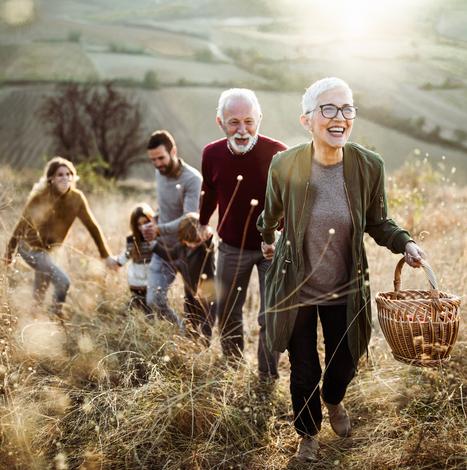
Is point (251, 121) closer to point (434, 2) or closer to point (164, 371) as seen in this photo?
point (164, 371)

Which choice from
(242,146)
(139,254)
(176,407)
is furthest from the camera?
(139,254)

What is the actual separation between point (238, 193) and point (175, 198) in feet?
3.45

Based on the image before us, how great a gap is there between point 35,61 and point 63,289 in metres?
23.6

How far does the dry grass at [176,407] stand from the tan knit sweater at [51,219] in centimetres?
84

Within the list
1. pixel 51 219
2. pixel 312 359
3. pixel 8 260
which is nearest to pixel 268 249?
pixel 312 359

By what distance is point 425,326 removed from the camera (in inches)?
114

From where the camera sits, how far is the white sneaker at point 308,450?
3.37 metres

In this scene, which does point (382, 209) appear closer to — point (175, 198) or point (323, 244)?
point (323, 244)

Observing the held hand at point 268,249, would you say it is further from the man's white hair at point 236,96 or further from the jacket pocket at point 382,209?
the man's white hair at point 236,96

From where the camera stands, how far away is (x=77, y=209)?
5641mm

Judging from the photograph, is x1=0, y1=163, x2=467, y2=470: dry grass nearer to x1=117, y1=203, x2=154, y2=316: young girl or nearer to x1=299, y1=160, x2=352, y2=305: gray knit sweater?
x1=117, y1=203, x2=154, y2=316: young girl

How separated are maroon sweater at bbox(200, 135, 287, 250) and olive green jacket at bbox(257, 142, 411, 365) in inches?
34.8

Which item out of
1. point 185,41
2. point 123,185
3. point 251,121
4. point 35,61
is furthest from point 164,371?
point 185,41

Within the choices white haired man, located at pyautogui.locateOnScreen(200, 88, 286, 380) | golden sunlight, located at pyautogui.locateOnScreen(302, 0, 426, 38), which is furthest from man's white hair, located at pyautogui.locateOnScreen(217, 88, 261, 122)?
golden sunlight, located at pyautogui.locateOnScreen(302, 0, 426, 38)
